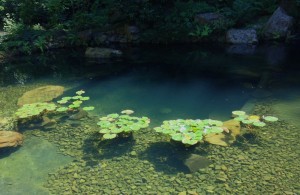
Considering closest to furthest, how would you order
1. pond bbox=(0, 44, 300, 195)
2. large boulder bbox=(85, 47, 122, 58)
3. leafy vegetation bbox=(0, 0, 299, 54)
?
pond bbox=(0, 44, 300, 195)
large boulder bbox=(85, 47, 122, 58)
leafy vegetation bbox=(0, 0, 299, 54)

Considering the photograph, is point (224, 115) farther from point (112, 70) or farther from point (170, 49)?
point (170, 49)

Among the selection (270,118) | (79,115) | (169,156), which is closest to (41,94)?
(79,115)

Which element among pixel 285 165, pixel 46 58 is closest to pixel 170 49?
pixel 46 58

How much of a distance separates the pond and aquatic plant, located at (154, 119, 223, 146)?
234mm

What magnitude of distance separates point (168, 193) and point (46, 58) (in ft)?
35.4

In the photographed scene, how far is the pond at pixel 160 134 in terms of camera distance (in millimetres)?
5906

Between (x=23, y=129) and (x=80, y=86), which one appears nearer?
(x=23, y=129)

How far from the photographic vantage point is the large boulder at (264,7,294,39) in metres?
15.1

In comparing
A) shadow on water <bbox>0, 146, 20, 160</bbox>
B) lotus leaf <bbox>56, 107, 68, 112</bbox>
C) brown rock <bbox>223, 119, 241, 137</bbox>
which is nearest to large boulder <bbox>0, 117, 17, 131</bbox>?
shadow on water <bbox>0, 146, 20, 160</bbox>

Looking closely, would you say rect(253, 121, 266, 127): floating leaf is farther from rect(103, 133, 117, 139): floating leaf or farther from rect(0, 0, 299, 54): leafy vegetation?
rect(0, 0, 299, 54): leafy vegetation

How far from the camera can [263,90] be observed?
31.9ft

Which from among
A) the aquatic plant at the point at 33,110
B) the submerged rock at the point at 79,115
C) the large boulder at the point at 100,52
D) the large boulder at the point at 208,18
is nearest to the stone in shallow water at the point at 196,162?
the submerged rock at the point at 79,115

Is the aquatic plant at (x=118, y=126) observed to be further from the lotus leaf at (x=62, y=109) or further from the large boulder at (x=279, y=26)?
the large boulder at (x=279, y=26)

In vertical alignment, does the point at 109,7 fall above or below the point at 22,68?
above
